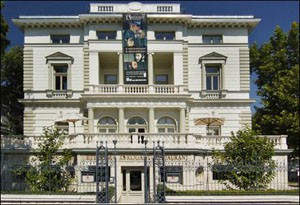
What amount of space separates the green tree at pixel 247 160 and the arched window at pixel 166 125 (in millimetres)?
7895

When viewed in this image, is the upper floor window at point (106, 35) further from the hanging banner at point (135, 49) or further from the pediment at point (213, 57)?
the pediment at point (213, 57)

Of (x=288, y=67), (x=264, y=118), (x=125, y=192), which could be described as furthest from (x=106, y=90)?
A: (x=288, y=67)

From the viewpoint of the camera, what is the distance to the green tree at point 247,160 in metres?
19.5

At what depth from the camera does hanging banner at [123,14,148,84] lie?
101 feet

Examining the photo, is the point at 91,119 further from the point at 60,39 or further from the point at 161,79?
the point at 161,79

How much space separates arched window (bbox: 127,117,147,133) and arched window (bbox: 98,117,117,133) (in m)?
1.24

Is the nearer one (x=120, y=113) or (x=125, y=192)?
(x=125, y=192)

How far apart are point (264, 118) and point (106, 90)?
14.8 meters

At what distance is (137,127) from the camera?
99.8 ft

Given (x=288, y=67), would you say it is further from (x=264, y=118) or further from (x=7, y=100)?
(x=7, y=100)

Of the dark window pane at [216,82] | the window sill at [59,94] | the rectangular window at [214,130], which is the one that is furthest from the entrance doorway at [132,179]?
the dark window pane at [216,82]

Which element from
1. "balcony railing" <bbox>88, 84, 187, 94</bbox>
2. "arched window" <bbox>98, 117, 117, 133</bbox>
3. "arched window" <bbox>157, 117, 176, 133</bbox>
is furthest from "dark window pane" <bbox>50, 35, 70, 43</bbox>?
"arched window" <bbox>157, 117, 176, 133</bbox>

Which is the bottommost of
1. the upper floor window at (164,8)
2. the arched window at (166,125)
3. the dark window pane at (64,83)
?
the arched window at (166,125)

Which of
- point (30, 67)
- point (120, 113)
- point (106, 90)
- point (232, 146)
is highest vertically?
point (30, 67)
